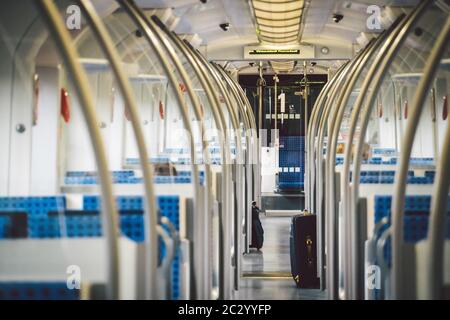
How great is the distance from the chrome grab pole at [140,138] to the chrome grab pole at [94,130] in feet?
1.03

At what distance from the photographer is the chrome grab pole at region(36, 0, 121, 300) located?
202 centimetres

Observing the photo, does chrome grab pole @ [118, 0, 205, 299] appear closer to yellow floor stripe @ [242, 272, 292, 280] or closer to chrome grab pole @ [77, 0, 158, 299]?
chrome grab pole @ [77, 0, 158, 299]

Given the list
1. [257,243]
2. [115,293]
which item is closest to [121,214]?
[115,293]

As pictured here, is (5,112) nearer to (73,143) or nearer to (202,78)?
(73,143)

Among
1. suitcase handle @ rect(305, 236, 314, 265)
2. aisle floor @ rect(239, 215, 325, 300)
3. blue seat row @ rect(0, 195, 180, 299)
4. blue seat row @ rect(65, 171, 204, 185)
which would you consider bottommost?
aisle floor @ rect(239, 215, 325, 300)

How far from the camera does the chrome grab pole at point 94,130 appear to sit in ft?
6.63

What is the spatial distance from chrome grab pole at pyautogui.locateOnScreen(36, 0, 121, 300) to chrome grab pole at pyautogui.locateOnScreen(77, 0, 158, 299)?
0.31 metres

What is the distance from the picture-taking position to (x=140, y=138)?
8.46ft

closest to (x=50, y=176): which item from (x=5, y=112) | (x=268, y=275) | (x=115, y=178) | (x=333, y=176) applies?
(x=115, y=178)

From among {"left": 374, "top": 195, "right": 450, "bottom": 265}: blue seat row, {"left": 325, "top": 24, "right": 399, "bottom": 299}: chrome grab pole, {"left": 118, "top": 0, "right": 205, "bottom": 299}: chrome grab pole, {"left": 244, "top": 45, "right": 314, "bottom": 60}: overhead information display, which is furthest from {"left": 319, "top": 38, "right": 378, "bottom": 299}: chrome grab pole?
{"left": 244, "top": 45, "right": 314, "bottom": 60}: overhead information display

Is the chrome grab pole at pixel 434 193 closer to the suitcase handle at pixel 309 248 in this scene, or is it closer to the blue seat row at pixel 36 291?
the blue seat row at pixel 36 291

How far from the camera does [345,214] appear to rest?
164 inches

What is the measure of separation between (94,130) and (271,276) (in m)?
5.43

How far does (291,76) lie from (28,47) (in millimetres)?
10897
